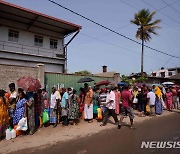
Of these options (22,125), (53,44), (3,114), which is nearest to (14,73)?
(3,114)

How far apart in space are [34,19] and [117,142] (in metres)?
16.0

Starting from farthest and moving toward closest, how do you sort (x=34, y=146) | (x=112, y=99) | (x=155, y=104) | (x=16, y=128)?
(x=155, y=104), (x=112, y=99), (x=16, y=128), (x=34, y=146)

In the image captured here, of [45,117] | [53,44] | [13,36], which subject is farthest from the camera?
[53,44]

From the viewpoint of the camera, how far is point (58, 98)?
9086 millimetres

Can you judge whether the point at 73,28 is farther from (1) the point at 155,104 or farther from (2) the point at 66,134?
(2) the point at 66,134

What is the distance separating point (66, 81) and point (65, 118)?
4.30 metres

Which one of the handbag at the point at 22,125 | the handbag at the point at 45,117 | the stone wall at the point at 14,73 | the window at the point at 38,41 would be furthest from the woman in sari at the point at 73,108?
the window at the point at 38,41

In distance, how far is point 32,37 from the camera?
21.0 meters

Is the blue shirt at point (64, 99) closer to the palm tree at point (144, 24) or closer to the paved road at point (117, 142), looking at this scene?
the paved road at point (117, 142)

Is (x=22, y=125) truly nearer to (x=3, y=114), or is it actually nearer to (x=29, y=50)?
(x=3, y=114)

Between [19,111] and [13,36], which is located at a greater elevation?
[13,36]

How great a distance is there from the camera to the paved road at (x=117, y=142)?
18.1 feet

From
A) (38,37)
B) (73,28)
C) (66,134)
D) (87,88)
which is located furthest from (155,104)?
(38,37)

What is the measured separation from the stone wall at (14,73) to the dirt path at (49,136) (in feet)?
11.7
